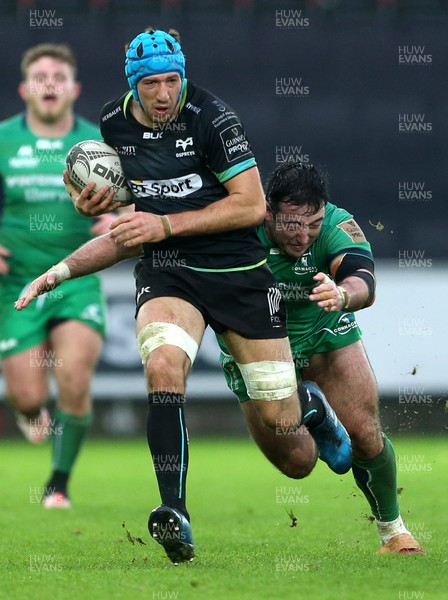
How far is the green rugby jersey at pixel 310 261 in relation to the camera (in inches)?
253

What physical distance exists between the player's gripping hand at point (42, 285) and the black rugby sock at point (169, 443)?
77 centimetres

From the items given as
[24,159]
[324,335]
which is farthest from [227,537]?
[24,159]

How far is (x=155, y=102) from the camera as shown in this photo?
6.02m

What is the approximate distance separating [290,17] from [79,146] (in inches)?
352

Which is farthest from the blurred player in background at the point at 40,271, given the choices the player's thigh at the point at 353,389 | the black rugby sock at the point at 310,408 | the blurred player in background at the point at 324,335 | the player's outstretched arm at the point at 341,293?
the player's outstretched arm at the point at 341,293

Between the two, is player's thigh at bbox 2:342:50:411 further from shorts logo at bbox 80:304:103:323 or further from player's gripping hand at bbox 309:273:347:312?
player's gripping hand at bbox 309:273:347:312

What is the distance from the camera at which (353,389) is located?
21.6 feet

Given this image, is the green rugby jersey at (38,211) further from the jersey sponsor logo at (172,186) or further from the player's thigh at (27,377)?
the jersey sponsor logo at (172,186)

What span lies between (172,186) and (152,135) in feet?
0.83

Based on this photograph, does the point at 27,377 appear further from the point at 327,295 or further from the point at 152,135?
the point at 327,295

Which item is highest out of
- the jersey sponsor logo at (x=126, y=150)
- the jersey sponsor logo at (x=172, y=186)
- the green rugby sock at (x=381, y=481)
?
the jersey sponsor logo at (x=126, y=150)

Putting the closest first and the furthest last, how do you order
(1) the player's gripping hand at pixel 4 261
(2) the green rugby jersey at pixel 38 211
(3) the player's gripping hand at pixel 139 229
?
(3) the player's gripping hand at pixel 139 229 < (1) the player's gripping hand at pixel 4 261 < (2) the green rugby jersey at pixel 38 211

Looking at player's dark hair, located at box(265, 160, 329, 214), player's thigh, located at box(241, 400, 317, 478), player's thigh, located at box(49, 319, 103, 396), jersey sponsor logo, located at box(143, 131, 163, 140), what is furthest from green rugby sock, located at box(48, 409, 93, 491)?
→ jersey sponsor logo, located at box(143, 131, 163, 140)

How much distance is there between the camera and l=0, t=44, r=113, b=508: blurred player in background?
9.43 meters
